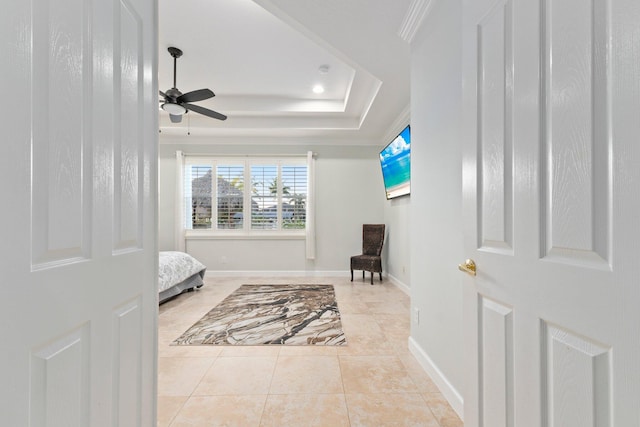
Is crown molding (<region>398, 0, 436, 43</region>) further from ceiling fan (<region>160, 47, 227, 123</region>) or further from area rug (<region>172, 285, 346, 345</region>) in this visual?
area rug (<region>172, 285, 346, 345</region>)

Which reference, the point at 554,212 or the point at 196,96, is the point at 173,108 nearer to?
the point at 196,96

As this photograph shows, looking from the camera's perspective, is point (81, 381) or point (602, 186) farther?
point (81, 381)

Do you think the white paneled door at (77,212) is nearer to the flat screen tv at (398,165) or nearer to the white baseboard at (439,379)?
the white baseboard at (439,379)

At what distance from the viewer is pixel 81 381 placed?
0.76 meters

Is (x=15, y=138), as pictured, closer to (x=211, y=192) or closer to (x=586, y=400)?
(x=586, y=400)

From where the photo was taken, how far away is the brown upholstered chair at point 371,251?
481cm

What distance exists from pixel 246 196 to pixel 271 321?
3074 millimetres

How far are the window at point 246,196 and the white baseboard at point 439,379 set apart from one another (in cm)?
364

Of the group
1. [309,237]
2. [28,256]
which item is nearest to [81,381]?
[28,256]

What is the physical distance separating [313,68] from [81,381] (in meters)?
3.68

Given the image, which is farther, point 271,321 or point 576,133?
point 271,321

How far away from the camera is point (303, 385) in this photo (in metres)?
1.84

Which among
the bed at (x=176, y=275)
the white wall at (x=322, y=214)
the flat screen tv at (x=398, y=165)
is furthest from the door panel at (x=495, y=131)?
the white wall at (x=322, y=214)

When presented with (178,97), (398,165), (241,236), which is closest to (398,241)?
(398,165)
